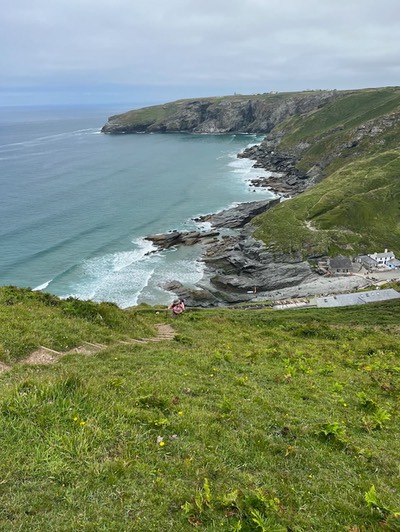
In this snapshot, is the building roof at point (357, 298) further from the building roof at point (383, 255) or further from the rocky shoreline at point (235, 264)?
the building roof at point (383, 255)

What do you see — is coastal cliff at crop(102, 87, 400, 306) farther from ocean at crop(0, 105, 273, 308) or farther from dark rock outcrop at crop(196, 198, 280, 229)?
ocean at crop(0, 105, 273, 308)

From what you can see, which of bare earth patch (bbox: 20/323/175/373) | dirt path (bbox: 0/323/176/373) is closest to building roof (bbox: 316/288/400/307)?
dirt path (bbox: 0/323/176/373)

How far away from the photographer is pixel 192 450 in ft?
30.0

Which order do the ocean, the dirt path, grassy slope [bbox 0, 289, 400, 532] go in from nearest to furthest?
grassy slope [bbox 0, 289, 400, 532], the dirt path, the ocean

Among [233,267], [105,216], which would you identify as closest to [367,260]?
[233,267]

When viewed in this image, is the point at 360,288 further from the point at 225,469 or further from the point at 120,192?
the point at 120,192

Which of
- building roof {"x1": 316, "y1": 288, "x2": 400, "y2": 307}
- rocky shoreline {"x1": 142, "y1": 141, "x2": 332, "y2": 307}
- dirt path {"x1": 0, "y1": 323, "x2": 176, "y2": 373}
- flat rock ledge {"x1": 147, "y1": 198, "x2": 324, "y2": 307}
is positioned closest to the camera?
dirt path {"x1": 0, "y1": 323, "x2": 176, "y2": 373}

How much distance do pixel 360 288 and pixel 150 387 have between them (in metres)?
63.4

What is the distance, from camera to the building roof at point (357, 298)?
5656 cm

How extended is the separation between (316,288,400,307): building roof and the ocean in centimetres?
2428

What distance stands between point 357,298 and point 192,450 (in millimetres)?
54007

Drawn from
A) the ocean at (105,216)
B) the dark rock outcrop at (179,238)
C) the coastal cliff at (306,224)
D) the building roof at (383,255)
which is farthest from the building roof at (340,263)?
the dark rock outcrop at (179,238)

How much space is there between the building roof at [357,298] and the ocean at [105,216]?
79.6 feet

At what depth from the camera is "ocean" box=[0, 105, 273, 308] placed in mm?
70000
